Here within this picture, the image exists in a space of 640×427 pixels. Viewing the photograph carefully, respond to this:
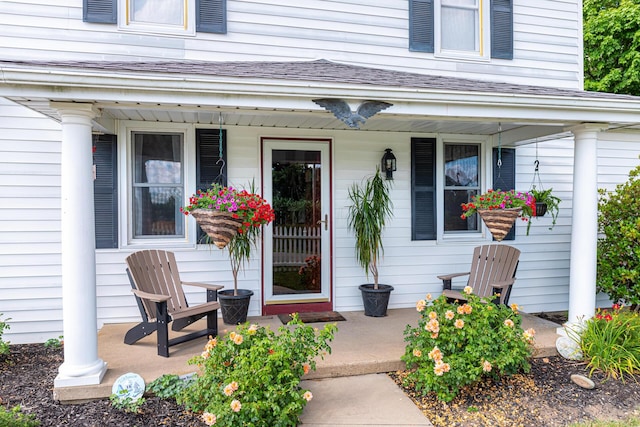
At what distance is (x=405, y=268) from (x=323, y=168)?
1.57 m

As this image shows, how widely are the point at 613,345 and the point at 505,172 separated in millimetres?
2412

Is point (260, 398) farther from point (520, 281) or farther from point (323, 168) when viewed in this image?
point (520, 281)

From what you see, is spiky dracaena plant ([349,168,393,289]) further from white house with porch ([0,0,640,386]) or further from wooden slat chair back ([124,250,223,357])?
wooden slat chair back ([124,250,223,357])

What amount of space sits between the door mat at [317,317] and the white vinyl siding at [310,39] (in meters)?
2.91

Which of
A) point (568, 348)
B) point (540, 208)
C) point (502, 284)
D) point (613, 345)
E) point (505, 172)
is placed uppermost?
point (505, 172)

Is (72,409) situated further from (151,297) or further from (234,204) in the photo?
(234,204)

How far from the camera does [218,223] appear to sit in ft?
10.9

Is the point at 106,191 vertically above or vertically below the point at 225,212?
above

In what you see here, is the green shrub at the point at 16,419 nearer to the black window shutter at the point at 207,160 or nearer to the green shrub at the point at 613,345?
the black window shutter at the point at 207,160

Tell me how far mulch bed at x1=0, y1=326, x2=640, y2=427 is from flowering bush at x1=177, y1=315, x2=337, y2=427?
0.35 meters

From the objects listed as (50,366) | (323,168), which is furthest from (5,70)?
(323,168)

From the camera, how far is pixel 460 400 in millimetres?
2969

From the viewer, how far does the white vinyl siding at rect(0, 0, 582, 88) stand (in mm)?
4168

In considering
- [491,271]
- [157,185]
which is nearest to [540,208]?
[491,271]
